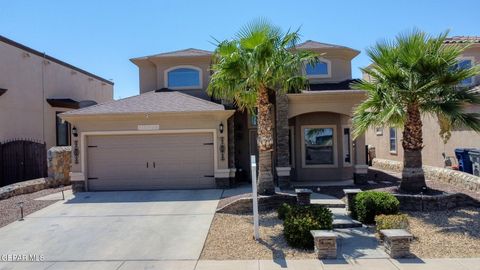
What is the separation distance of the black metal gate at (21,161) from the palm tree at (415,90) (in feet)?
49.4

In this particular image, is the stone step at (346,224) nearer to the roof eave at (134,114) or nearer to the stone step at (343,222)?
the stone step at (343,222)

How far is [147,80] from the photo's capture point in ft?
67.1

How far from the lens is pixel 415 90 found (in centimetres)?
1045

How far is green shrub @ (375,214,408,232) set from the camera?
343 inches

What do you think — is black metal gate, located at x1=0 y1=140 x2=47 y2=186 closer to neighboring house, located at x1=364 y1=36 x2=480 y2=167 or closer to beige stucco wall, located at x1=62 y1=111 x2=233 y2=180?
beige stucco wall, located at x1=62 y1=111 x2=233 y2=180

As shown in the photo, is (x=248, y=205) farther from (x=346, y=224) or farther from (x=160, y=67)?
(x=160, y=67)

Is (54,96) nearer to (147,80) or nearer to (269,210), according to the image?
(147,80)

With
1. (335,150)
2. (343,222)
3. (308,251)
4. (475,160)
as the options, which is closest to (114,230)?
(308,251)

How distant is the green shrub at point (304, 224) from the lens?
834 centimetres

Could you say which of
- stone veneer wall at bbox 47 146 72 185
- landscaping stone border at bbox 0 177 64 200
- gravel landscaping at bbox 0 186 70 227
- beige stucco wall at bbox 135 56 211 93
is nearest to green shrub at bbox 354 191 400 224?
gravel landscaping at bbox 0 186 70 227

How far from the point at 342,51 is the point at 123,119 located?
389 inches

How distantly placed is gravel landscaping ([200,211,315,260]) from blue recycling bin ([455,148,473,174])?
27.2 ft

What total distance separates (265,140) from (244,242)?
3555 millimetres

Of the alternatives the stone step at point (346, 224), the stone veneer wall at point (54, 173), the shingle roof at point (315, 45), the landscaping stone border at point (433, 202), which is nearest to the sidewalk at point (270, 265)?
the stone step at point (346, 224)
